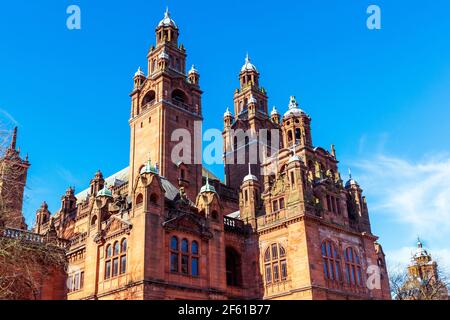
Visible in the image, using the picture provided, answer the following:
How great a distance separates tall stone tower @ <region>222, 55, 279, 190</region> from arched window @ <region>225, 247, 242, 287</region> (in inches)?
842

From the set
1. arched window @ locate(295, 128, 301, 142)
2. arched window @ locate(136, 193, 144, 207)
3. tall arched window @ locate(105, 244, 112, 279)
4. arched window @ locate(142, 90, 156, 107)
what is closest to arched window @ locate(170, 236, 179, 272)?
arched window @ locate(136, 193, 144, 207)

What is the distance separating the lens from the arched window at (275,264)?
4731 cm

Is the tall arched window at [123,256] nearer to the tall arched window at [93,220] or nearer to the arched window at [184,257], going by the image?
the arched window at [184,257]

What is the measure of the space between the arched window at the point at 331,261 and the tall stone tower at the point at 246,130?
82.6 ft

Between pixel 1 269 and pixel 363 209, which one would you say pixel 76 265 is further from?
pixel 363 209

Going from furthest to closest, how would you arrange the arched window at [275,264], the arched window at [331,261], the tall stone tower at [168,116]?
the tall stone tower at [168,116], the arched window at [275,264], the arched window at [331,261]

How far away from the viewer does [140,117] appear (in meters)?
67.8

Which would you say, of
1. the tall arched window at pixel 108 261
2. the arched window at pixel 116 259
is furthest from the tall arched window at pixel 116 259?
the tall arched window at pixel 108 261

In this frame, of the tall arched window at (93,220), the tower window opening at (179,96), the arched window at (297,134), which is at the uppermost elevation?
the tower window opening at (179,96)

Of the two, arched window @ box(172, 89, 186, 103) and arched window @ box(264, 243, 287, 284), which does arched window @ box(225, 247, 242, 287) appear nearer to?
arched window @ box(264, 243, 287, 284)

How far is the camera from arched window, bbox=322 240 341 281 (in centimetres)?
4709

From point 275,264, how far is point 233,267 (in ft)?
16.3
